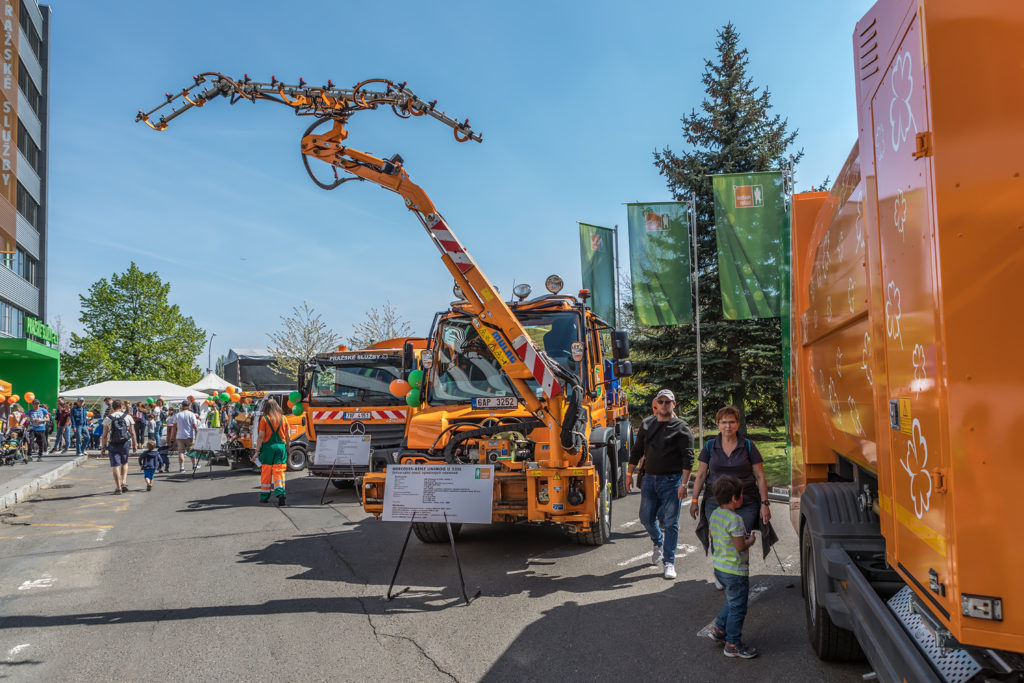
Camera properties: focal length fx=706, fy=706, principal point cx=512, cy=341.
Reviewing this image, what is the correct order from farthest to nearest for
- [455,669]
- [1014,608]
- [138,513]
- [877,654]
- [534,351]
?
1. [138,513]
2. [534,351]
3. [455,669]
4. [877,654]
5. [1014,608]

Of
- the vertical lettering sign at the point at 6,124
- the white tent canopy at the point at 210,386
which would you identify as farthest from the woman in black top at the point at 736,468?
the white tent canopy at the point at 210,386

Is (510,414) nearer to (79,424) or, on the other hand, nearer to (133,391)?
(79,424)

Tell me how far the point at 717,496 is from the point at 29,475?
1704 cm

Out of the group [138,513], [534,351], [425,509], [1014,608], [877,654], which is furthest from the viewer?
[138,513]

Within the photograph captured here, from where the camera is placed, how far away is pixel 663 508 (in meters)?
6.92

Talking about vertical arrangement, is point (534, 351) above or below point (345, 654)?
above

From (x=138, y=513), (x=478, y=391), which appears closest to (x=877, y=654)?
(x=478, y=391)

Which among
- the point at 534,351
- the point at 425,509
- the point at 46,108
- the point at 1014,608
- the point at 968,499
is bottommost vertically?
the point at 425,509

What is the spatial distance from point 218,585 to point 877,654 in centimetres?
582

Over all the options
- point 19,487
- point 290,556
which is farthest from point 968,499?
point 19,487

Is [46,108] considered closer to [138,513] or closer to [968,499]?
[138,513]

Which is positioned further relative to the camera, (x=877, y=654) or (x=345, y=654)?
(x=345, y=654)

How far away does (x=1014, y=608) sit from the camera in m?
2.08

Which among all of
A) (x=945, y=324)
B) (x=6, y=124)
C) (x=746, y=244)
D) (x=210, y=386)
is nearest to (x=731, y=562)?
(x=945, y=324)
